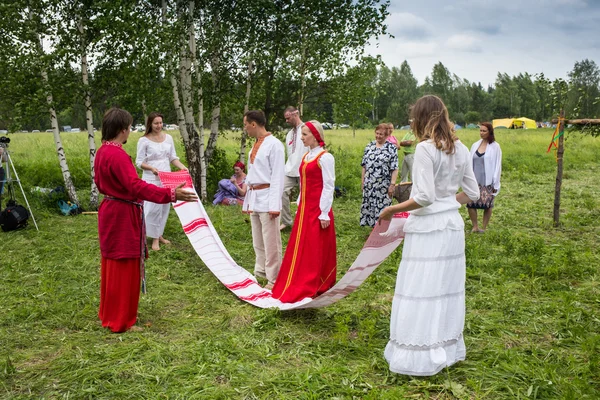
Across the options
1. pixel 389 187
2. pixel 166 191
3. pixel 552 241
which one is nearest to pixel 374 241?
pixel 166 191

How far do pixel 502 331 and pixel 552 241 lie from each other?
4496 millimetres

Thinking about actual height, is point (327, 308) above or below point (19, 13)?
below

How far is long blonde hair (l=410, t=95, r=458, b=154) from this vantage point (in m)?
3.70

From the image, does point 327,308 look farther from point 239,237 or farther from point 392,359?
point 239,237

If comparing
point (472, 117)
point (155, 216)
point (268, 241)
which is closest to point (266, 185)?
point (268, 241)

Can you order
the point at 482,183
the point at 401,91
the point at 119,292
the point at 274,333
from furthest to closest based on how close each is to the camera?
the point at 401,91 < the point at 482,183 < the point at 119,292 < the point at 274,333

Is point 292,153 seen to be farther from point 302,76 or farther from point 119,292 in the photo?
point 119,292

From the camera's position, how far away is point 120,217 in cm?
480

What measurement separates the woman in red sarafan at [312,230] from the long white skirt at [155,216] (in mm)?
3084

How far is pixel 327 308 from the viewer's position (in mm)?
5496

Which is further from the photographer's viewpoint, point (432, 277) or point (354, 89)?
point (354, 89)

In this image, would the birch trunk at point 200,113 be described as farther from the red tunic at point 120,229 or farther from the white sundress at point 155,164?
the red tunic at point 120,229

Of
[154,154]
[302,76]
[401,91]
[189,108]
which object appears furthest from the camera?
[401,91]

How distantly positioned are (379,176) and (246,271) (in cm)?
297
